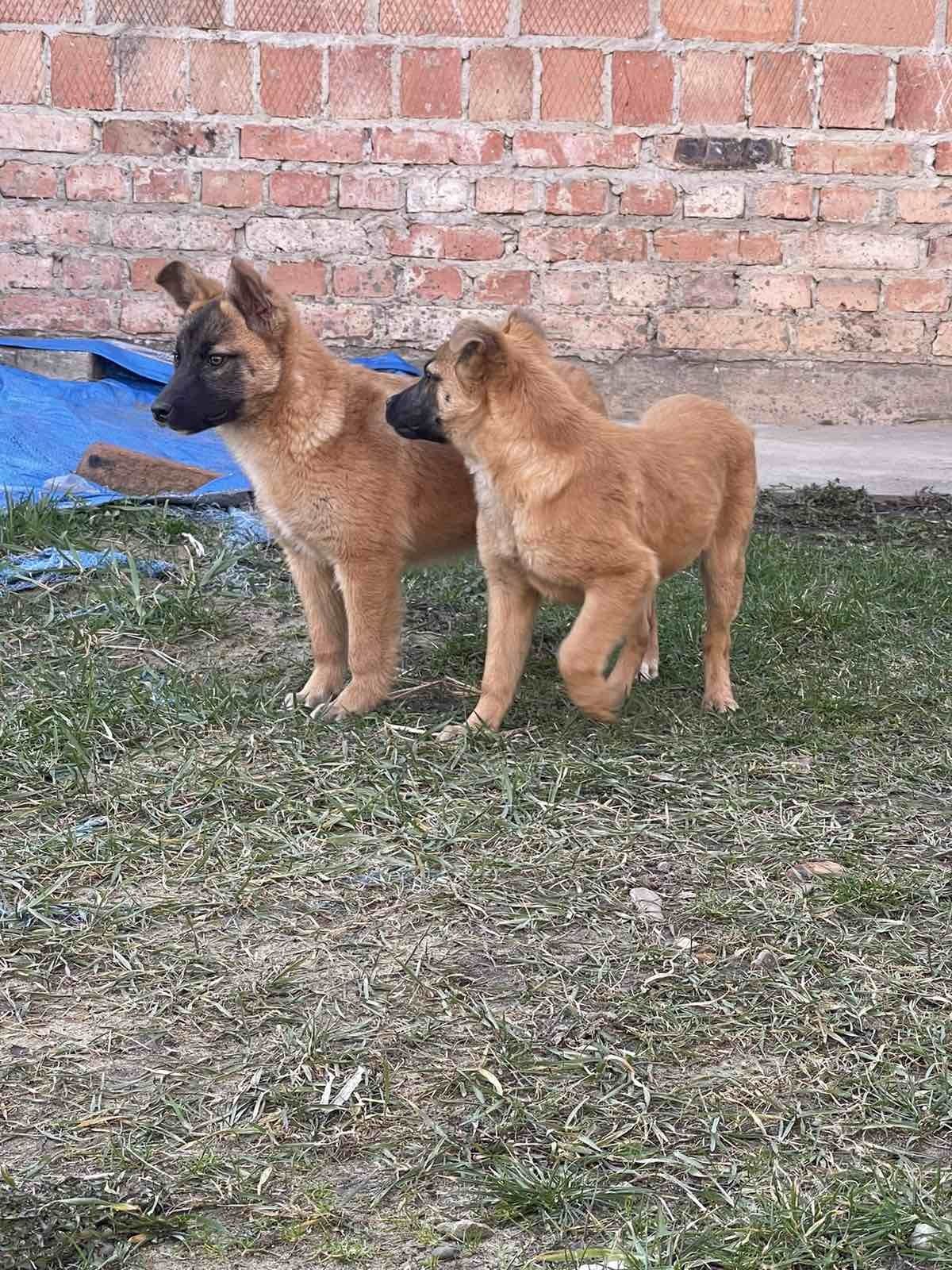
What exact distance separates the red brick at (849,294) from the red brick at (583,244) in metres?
0.94

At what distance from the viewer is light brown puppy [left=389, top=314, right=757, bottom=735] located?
425 cm

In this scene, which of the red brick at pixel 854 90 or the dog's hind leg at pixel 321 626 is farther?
the red brick at pixel 854 90

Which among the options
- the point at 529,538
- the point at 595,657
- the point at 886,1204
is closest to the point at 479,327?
the point at 529,538

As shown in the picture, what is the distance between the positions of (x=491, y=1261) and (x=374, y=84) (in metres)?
6.65

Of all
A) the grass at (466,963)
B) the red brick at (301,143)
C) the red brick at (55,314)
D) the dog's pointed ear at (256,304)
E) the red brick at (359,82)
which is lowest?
the grass at (466,963)

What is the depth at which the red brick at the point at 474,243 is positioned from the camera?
7.87 meters

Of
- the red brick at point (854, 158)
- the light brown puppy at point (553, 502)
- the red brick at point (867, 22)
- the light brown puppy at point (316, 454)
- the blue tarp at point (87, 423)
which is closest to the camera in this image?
the light brown puppy at point (553, 502)

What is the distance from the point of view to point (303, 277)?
7.96 m

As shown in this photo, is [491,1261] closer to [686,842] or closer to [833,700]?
[686,842]

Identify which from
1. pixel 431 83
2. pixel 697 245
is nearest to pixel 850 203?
pixel 697 245

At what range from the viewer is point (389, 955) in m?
3.23

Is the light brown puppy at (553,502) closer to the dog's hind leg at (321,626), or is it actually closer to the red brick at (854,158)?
the dog's hind leg at (321,626)

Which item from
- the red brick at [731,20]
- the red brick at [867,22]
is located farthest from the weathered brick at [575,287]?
the red brick at [867,22]

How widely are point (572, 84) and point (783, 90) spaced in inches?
42.0
